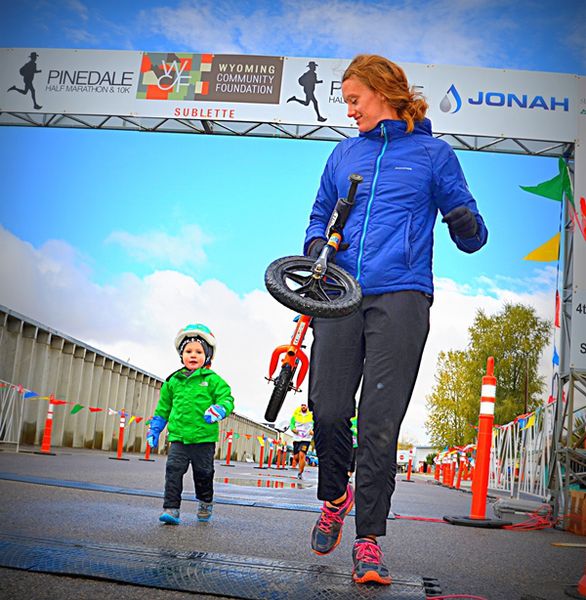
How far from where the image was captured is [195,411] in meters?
4.89

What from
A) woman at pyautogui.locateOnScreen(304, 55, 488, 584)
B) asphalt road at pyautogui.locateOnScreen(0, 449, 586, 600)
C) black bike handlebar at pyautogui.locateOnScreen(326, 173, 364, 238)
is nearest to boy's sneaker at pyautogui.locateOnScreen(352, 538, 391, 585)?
woman at pyautogui.locateOnScreen(304, 55, 488, 584)

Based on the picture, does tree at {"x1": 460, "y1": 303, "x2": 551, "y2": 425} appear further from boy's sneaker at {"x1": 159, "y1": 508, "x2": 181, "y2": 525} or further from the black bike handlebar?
the black bike handlebar

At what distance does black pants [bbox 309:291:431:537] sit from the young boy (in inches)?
72.8

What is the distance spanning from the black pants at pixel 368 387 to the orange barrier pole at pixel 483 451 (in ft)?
11.3

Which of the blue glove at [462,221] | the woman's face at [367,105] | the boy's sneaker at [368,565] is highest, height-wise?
the woman's face at [367,105]

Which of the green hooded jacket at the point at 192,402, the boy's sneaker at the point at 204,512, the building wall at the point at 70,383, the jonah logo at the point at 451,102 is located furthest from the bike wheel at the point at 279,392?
the building wall at the point at 70,383

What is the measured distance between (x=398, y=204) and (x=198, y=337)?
8.09 feet

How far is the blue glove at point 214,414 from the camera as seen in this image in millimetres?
4723

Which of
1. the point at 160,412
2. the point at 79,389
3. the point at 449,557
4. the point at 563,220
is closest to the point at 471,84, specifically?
the point at 563,220

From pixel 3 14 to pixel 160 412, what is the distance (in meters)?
5.09

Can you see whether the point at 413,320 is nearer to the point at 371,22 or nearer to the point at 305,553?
the point at 305,553

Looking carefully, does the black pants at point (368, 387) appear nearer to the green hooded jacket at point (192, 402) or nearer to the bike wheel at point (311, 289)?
the bike wheel at point (311, 289)

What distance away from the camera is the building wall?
19.6m

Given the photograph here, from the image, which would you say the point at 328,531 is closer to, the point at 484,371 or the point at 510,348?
the point at 484,371
